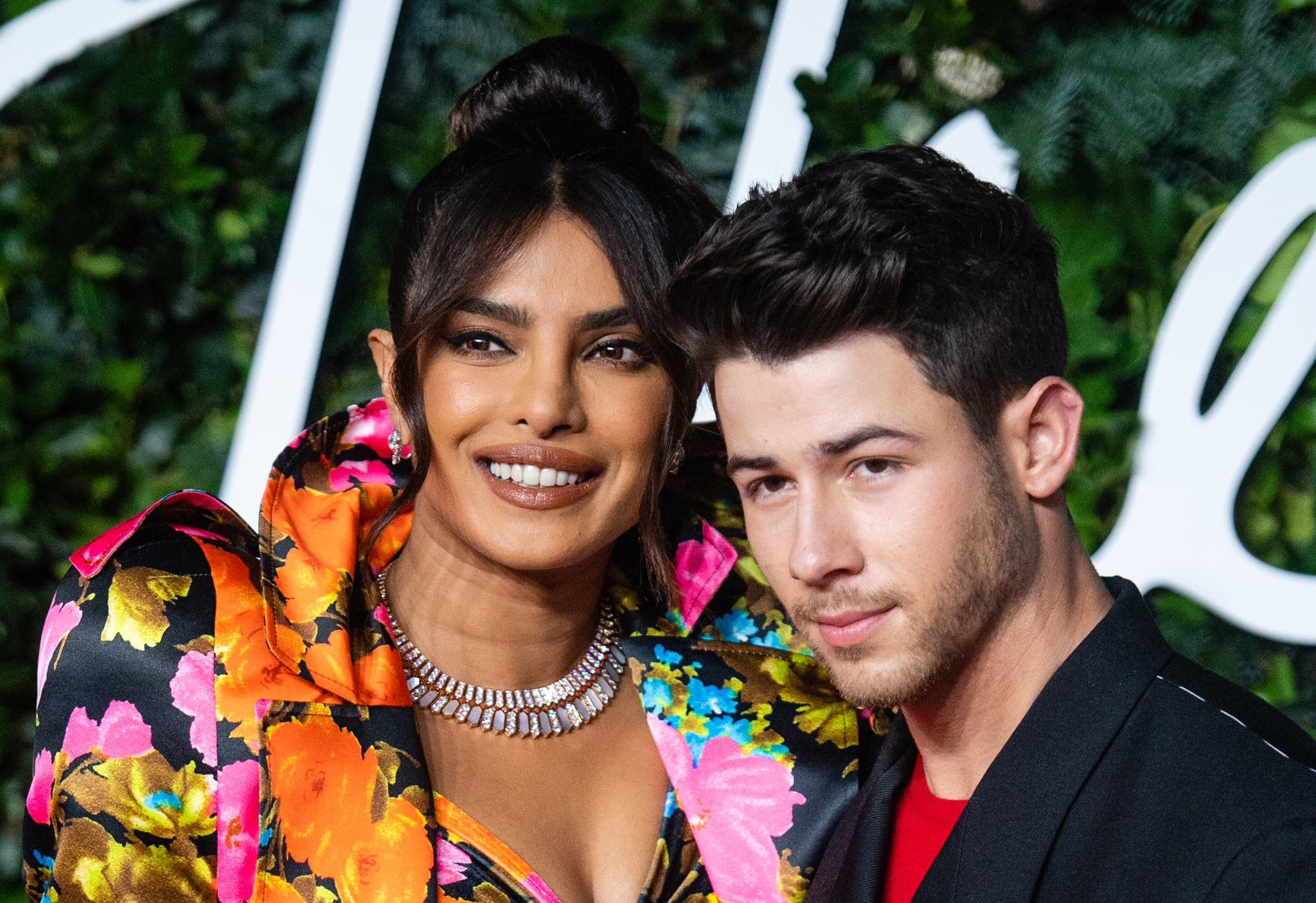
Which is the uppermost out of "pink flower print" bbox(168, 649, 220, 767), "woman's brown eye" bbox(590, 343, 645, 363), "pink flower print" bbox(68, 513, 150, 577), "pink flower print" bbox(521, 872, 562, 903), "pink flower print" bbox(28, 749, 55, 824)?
"woman's brown eye" bbox(590, 343, 645, 363)

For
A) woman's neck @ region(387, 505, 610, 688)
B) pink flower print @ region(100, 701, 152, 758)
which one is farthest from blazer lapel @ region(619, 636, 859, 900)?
pink flower print @ region(100, 701, 152, 758)

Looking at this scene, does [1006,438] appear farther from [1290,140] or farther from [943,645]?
[1290,140]

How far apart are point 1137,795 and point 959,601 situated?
0.28m

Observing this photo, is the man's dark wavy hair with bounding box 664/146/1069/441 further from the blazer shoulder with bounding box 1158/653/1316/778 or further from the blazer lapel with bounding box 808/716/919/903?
the blazer lapel with bounding box 808/716/919/903

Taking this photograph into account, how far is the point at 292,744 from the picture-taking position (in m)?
1.61

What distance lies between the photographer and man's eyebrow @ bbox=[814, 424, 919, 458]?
1452 mm

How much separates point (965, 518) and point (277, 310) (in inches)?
72.9

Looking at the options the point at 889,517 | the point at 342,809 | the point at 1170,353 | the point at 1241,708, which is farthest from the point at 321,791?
the point at 1170,353

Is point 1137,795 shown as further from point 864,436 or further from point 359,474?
point 359,474

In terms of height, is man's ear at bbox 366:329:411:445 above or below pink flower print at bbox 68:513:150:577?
above

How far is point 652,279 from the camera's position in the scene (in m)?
1.82

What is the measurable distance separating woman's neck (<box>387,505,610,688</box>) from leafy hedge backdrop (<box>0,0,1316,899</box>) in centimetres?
110

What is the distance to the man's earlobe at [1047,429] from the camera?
150cm

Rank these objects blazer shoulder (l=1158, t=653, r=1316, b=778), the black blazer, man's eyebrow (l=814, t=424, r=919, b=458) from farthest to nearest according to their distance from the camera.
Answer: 1. man's eyebrow (l=814, t=424, r=919, b=458)
2. blazer shoulder (l=1158, t=653, r=1316, b=778)
3. the black blazer
